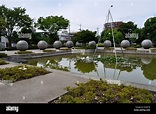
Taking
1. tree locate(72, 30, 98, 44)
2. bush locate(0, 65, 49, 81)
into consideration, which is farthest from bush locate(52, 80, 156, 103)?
tree locate(72, 30, 98, 44)

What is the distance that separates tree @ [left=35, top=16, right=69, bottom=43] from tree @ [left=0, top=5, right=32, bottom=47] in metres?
2.58

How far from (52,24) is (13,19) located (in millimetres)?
5571

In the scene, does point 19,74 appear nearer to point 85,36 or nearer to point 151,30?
point 85,36

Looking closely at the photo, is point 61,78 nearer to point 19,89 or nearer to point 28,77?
point 28,77

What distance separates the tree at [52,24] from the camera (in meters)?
22.8

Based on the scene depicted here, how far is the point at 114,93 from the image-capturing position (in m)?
3.10

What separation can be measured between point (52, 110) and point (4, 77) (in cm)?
283

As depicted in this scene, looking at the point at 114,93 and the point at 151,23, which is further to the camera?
the point at 151,23

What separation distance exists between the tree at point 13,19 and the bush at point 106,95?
18.2 m

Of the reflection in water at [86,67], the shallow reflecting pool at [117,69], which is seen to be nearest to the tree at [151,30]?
the shallow reflecting pool at [117,69]

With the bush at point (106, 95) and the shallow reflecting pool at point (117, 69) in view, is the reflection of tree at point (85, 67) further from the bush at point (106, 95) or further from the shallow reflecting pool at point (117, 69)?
the bush at point (106, 95)

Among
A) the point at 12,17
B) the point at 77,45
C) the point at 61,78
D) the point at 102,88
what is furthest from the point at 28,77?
the point at 77,45

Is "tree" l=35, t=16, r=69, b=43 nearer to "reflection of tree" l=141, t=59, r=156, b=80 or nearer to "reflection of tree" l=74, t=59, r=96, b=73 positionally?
"reflection of tree" l=74, t=59, r=96, b=73

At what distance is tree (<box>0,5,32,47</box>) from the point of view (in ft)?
61.5
